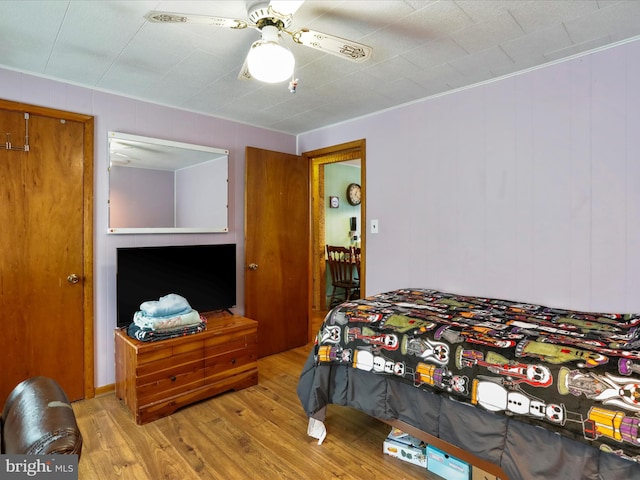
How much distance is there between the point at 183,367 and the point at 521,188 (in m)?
2.64

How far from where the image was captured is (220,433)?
7.36ft

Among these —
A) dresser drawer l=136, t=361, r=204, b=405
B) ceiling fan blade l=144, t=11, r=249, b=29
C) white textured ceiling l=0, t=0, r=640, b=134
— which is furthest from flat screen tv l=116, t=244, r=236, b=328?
ceiling fan blade l=144, t=11, r=249, b=29

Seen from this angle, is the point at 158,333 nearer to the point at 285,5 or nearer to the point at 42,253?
the point at 42,253

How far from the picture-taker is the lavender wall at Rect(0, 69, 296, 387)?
2.46 m

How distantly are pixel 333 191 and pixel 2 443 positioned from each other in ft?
17.3

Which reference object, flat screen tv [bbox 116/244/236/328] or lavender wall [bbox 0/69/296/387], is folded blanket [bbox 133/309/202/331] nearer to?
flat screen tv [bbox 116/244/236/328]

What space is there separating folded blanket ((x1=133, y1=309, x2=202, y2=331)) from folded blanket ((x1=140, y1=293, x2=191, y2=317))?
3cm

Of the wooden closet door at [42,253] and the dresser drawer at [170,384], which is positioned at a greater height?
the wooden closet door at [42,253]

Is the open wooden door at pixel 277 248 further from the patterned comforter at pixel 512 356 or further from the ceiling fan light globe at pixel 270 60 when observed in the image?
the ceiling fan light globe at pixel 270 60

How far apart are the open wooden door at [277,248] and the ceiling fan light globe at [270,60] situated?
1898mm

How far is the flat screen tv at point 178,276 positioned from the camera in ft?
8.64

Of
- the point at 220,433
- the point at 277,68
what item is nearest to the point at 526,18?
the point at 277,68

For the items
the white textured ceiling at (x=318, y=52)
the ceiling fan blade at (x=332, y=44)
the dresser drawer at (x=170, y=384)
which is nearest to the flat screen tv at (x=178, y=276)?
the dresser drawer at (x=170, y=384)

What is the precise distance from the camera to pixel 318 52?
2139 mm
